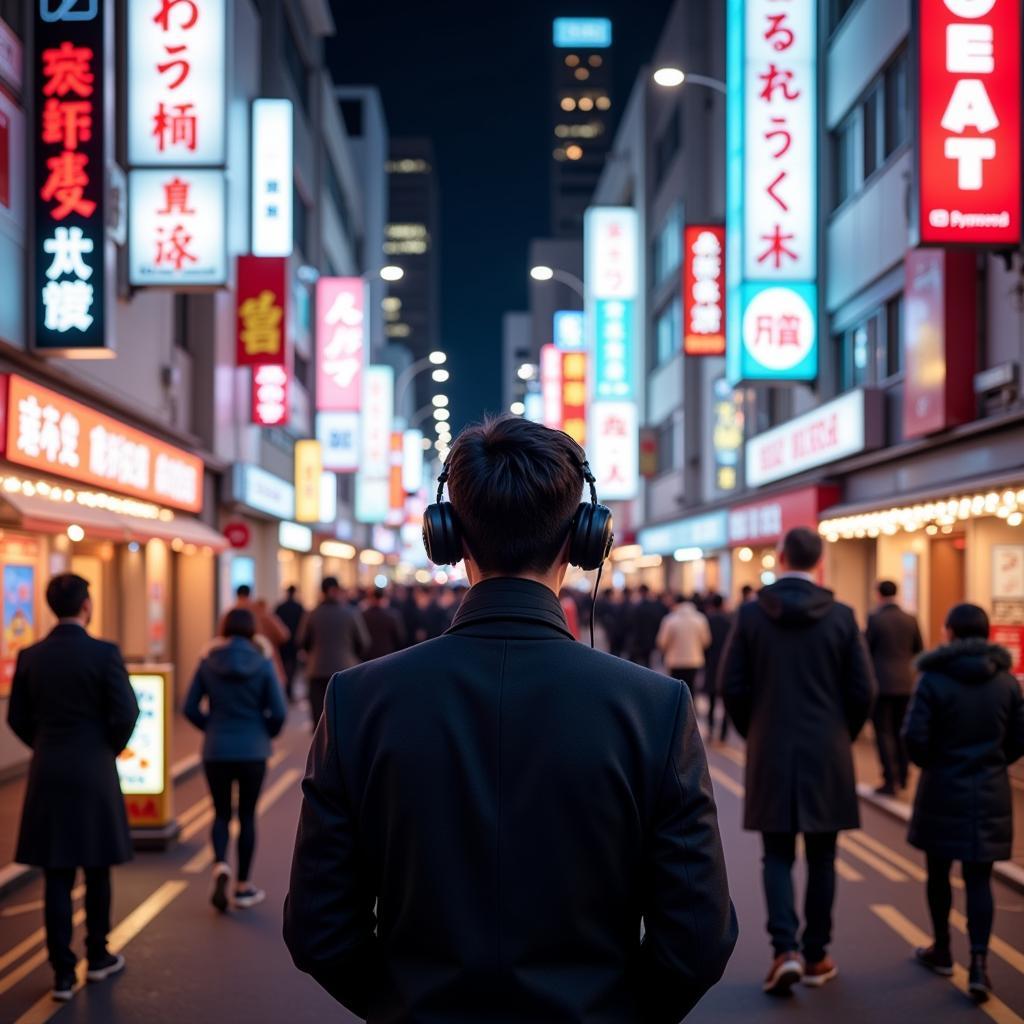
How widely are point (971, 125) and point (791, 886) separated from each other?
→ 7833 mm

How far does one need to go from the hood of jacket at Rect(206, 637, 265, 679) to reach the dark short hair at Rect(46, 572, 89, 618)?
163cm

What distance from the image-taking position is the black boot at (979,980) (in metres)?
6.23

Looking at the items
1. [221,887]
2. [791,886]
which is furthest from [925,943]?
[221,887]

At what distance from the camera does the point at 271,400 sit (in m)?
24.2

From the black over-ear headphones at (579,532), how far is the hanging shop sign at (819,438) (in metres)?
15.8

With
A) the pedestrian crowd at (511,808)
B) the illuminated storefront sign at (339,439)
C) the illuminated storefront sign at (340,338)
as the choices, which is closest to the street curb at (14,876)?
the pedestrian crowd at (511,808)

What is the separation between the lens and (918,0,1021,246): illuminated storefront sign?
11.4 meters

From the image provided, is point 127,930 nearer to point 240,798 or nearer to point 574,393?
point 240,798

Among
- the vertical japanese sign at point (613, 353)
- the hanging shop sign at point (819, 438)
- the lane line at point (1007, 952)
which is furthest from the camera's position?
the vertical japanese sign at point (613, 353)

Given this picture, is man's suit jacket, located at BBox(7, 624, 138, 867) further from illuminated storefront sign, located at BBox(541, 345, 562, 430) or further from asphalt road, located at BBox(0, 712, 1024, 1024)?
illuminated storefront sign, located at BBox(541, 345, 562, 430)

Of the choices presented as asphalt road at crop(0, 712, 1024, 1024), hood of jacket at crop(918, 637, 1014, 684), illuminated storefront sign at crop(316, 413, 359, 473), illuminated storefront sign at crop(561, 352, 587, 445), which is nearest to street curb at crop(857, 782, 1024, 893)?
asphalt road at crop(0, 712, 1024, 1024)

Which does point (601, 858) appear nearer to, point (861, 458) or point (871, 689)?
point (871, 689)

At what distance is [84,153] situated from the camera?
1202cm

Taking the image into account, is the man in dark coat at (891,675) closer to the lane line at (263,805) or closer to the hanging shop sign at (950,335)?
the hanging shop sign at (950,335)
